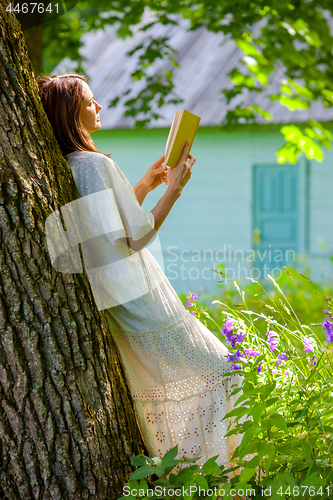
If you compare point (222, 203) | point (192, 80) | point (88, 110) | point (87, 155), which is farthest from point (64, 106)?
point (192, 80)

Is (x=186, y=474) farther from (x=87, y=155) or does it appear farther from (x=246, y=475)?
(x=87, y=155)

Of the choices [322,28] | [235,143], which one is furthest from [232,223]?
[322,28]

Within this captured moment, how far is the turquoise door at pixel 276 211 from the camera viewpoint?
8047mm

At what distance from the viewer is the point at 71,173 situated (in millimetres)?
1588

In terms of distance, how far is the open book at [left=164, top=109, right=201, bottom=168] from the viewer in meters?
1.66

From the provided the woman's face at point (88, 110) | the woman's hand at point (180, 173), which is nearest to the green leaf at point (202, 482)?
the woman's hand at point (180, 173)

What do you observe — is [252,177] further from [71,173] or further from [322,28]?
[71,173]

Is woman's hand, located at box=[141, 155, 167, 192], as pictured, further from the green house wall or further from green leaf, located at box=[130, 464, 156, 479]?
the green house wall

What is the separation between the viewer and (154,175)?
75.9 inches

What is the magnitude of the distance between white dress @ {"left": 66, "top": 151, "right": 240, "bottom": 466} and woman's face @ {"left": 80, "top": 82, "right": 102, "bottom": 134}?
0.16 meters

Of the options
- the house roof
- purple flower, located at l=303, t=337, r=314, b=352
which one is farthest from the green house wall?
purple flower, located at l=303, t=337, r=314, b=352

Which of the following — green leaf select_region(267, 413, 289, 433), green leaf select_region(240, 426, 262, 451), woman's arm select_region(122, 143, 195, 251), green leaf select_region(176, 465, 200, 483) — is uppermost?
woman's arm select_region(122, 143, 195, 251)

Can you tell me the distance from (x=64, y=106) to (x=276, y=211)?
22.6 feet

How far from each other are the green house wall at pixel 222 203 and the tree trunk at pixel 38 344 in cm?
627
